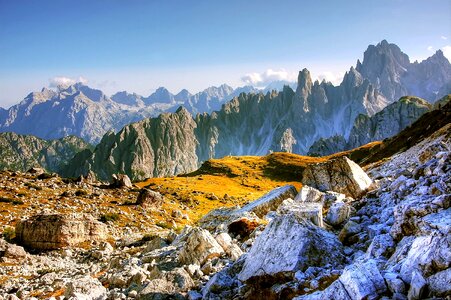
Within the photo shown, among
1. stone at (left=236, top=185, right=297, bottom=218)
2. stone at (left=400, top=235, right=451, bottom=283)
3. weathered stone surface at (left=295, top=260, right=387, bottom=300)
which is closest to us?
stone at (left=400, top=235, right=451, bottom=283)

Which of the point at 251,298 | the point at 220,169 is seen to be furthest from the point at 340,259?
the point at 220,169

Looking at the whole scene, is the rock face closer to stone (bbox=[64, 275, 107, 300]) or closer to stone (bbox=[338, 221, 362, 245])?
stone (bbox=[64, 275, 107, 300])

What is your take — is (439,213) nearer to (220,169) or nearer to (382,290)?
(382,290)

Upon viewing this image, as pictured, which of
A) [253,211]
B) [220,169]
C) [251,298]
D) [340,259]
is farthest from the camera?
[220,169]

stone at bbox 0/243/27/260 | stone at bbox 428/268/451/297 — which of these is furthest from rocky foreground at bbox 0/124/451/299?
stone at bbox 0/243/27/260

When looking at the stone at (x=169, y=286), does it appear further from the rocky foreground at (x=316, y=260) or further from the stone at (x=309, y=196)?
the stone at (x=309, y=196)

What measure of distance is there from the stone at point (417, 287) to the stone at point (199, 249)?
11.4 m

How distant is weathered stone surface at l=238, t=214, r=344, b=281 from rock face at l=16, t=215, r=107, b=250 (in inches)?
1012

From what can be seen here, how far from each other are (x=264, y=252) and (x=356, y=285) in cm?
514

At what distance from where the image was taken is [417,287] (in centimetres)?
792

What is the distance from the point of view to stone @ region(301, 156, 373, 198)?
3176cm

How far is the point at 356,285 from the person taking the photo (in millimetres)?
8789

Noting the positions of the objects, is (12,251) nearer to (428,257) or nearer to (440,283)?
(428,257)

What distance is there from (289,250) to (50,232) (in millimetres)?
28115
